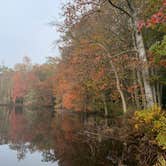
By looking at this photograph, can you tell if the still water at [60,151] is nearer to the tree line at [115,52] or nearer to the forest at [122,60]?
the forest at [122,60]

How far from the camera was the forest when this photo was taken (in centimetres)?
953

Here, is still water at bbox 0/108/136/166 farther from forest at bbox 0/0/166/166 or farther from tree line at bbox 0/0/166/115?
tree line at bbox 0/0/166/115

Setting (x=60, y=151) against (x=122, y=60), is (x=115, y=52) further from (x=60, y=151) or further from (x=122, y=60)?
(x=60, y=151)

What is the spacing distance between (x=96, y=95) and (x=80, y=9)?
58.9ft

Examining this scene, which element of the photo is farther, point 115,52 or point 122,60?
point 115,52

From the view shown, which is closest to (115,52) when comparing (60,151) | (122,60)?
(122,60)

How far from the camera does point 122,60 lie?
55.5 feet

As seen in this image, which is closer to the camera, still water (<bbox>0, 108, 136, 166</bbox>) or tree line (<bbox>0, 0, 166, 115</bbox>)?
tree line (<bbox>0, 0, 166, 115</bbox>)

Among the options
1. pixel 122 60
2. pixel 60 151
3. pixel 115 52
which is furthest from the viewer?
pixel 115 52


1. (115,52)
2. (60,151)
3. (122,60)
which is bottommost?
(60,151)

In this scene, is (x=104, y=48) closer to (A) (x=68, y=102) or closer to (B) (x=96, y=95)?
(B) (x=96, y=95)

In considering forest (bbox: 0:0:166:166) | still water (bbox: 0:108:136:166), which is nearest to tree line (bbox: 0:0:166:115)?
forest (bbox: 0:0:166:166)

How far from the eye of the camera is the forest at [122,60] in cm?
953

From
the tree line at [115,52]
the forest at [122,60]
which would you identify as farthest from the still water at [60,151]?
the tree line at [115,52]
